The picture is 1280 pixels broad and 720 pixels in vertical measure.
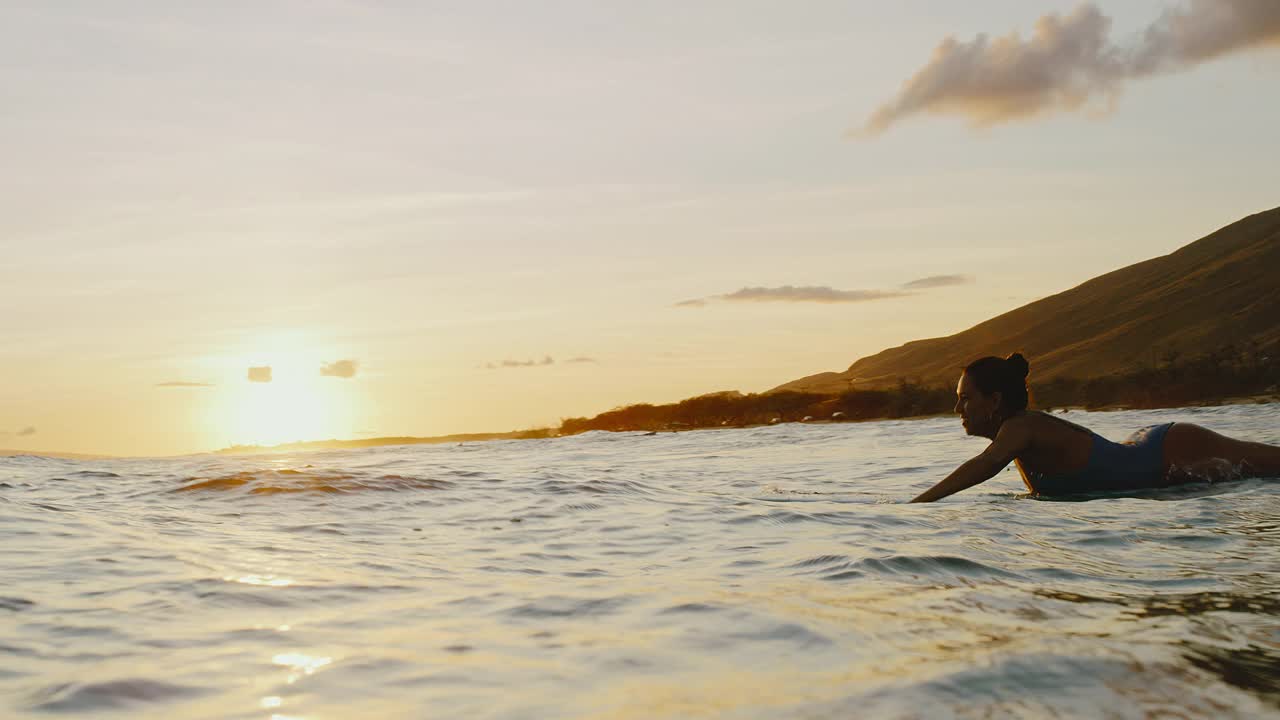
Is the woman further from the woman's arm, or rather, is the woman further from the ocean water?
the ocean water

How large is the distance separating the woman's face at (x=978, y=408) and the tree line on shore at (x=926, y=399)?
2965 cm

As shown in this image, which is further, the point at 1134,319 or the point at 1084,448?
the point at 1134,319

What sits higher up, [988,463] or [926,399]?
[926,399]

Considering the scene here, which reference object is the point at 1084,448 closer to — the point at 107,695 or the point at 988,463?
the point at 988,463

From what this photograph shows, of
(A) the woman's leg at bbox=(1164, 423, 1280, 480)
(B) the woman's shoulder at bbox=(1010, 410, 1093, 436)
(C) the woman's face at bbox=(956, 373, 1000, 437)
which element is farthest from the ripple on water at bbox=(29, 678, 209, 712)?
(A) the woman's leg at bbox=(1164, 423, 1280, 480)

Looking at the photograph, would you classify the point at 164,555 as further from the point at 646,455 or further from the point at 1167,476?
the point at 646,455

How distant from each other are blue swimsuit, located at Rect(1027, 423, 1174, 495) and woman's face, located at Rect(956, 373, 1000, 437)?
0.79 meters

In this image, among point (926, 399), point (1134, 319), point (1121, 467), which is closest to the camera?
point (1121, 467)

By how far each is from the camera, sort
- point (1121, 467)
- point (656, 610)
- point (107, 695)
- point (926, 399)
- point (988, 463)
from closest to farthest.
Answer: point (107, 695)
point (656, 610)
point (988, 463)
point (1121, 467)
point (926, 399)

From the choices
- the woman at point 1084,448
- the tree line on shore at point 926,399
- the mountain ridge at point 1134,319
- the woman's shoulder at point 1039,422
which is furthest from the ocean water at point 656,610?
the mountain ridge at point 1134,319

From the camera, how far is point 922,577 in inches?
177

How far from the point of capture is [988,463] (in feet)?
25.3

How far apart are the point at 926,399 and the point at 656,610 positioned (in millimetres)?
36868

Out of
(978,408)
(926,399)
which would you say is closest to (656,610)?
(978,408)
